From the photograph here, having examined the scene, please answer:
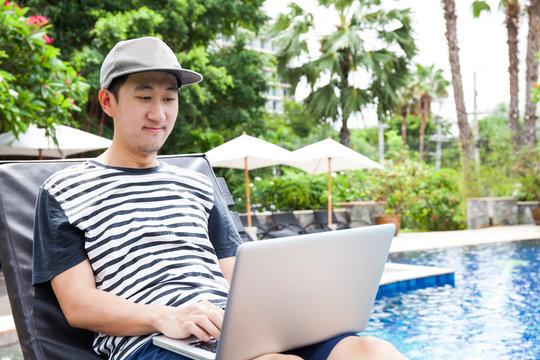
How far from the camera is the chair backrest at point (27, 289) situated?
67.9 inches

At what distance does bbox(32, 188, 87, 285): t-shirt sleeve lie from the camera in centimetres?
153

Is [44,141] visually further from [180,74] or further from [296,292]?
[296,292]

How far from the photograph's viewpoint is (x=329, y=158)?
11.3 meters

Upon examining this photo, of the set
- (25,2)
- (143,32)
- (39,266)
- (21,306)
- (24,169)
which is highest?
(25,2)

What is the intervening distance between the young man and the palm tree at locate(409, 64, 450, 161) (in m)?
35.5

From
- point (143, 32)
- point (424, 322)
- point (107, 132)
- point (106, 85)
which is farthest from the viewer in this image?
point (107, 132)

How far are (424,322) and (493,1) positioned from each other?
52.6 feet

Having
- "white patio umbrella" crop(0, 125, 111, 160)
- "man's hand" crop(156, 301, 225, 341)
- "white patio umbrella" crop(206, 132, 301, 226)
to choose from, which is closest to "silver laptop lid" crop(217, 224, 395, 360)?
"man's hand" crop(156, 301, 225, 341)

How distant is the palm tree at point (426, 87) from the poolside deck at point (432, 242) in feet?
76.0

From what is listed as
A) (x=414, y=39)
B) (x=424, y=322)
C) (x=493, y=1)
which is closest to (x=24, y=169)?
(x=424, y=322)

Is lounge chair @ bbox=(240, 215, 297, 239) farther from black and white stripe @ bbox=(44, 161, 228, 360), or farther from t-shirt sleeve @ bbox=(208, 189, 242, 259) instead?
black and white stripe @ bbox=(44, 161, 228, 360)

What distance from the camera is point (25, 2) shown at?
581 inches

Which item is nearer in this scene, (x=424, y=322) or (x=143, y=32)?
(x=424, y=322)

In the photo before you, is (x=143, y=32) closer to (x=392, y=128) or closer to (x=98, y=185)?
(x=98, y=185)
